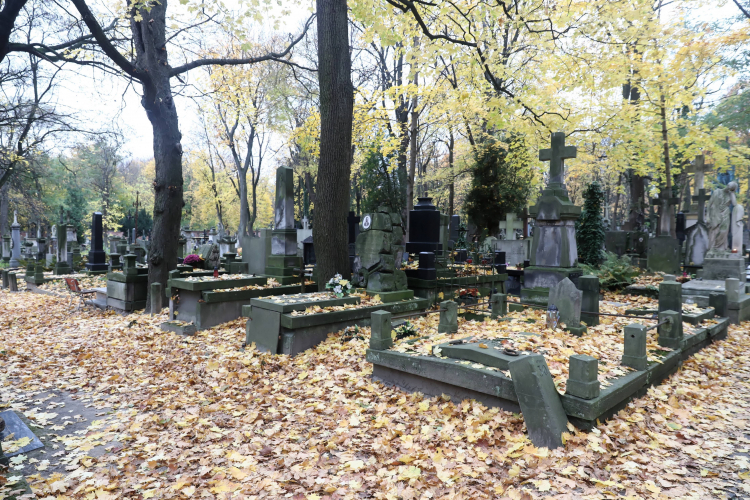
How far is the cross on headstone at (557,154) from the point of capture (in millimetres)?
9352

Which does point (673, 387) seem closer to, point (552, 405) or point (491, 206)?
point (552, 405)

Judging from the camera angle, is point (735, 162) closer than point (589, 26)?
No

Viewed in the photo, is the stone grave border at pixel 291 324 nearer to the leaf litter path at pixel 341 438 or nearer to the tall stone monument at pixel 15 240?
the leaf litter path at pixel 341 438

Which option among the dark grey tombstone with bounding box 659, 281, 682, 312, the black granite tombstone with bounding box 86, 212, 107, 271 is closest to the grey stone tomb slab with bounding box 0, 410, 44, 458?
the dark grey tombstone with bounding box 659, 281, 682, 312

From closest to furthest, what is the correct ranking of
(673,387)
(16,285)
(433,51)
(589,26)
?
1. (673,387)
2. (589,26)
3. (433,51)
4. (16,285)

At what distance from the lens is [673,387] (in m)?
5.07

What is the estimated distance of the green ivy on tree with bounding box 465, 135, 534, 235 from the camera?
19797 mm

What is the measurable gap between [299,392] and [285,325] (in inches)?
57.2

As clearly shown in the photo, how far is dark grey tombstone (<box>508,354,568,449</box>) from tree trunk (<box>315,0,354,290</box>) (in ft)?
17.6

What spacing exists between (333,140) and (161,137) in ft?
15.8

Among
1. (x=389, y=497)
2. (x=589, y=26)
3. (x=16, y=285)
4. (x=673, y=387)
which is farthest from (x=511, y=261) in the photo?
(x=16, y=285)

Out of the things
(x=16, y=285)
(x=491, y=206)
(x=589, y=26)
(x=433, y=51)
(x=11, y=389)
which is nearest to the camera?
(x=11, y=389)

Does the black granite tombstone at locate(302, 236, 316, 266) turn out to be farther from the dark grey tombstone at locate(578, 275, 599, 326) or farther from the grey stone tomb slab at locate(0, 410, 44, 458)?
the grey stone tomb slab at locate(0, 410, 44, 458)

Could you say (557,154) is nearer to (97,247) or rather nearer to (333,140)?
(333,140)
